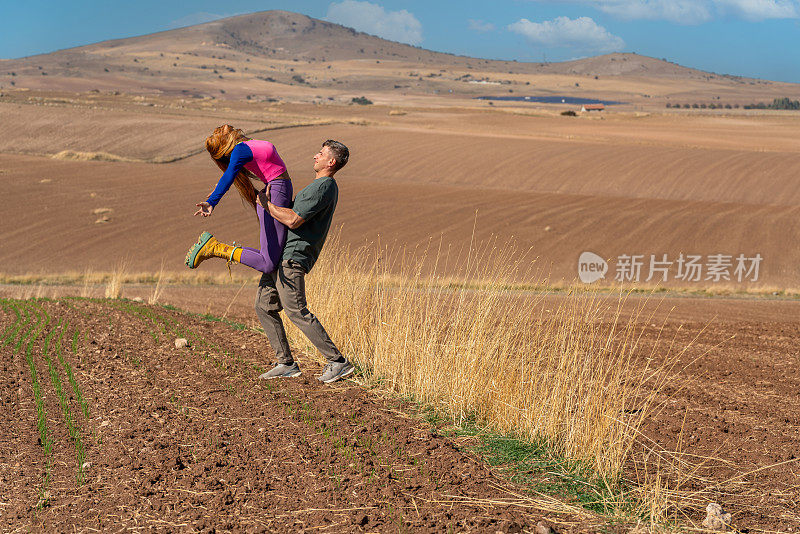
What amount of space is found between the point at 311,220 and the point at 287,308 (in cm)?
70

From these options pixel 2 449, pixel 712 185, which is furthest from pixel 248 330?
pixel 712 185

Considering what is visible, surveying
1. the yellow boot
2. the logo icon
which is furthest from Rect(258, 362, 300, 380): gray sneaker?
the logo icon

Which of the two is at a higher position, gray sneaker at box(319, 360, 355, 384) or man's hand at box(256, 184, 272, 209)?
man's hand at box(256, 184, 272, 209)

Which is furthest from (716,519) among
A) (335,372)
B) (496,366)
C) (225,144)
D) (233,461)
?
(225,144)

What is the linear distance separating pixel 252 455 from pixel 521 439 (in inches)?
67.5

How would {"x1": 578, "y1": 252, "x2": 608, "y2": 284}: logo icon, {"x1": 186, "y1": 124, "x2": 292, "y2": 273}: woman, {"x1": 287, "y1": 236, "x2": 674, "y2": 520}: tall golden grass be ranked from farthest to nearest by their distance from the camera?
{"x1": 578, "y1": 252, "x2": 608, "y2": 284}: logo icon
{"x1": 186, "y1": 124, "x2": 292, "y2": 273}: woman
{"x1": 287, "y1": 236, "x2": 674, "y2": 520}: tall golden grass

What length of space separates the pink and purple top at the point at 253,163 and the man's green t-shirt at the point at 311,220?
28 centimetres

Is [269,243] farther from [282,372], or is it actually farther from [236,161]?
[282,372]

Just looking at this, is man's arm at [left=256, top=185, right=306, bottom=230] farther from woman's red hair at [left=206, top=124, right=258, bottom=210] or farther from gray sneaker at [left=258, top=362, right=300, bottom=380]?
gray sneaker at [left=258, top=362, right=300, bottom=380]

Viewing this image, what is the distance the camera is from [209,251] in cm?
592

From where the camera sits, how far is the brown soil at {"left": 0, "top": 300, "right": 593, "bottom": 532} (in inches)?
160

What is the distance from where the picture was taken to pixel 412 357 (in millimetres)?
6504

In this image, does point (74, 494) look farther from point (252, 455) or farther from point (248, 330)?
point (248, 330)

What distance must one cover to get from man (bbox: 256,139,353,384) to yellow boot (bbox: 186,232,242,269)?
36 cm
